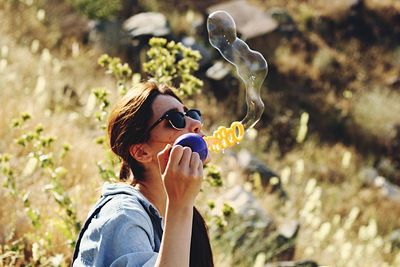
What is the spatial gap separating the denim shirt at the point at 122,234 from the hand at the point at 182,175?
17 cm

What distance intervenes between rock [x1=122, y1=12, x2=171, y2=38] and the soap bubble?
6.90 metres

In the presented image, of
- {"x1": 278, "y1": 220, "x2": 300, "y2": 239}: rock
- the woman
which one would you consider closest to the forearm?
the woman

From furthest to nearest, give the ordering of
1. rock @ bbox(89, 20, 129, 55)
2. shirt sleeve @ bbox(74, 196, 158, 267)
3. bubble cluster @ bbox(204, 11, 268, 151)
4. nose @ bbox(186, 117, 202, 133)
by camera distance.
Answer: rock @ bbox(89, 20, 129, 55)
bubble cluster @ bbox(204, 11, 268, 151)
nose @ bbox(186, 117, 202, 133)
shirt sleeve @ bbox(74, 196, 158, 267)

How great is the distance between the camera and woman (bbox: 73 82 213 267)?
1628 millimetres

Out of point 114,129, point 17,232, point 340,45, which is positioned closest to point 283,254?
point 17,232

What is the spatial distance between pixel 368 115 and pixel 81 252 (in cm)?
953

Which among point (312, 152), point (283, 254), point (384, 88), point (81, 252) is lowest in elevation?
point (384, 88)

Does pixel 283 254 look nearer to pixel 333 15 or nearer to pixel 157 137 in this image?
pixel 157 137

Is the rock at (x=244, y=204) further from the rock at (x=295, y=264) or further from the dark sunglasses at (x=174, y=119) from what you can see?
the dark sunglasses at (x=174, y=119)

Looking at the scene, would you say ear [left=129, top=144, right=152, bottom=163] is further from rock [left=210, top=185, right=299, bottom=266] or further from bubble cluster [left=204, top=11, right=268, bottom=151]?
rock [left=210, top=185, right=299, bottom=266]

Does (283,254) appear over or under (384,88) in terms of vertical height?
over

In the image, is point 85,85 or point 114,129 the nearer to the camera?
point 114,129

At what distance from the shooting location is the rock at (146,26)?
31.7 feet

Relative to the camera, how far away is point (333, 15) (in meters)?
13.4
